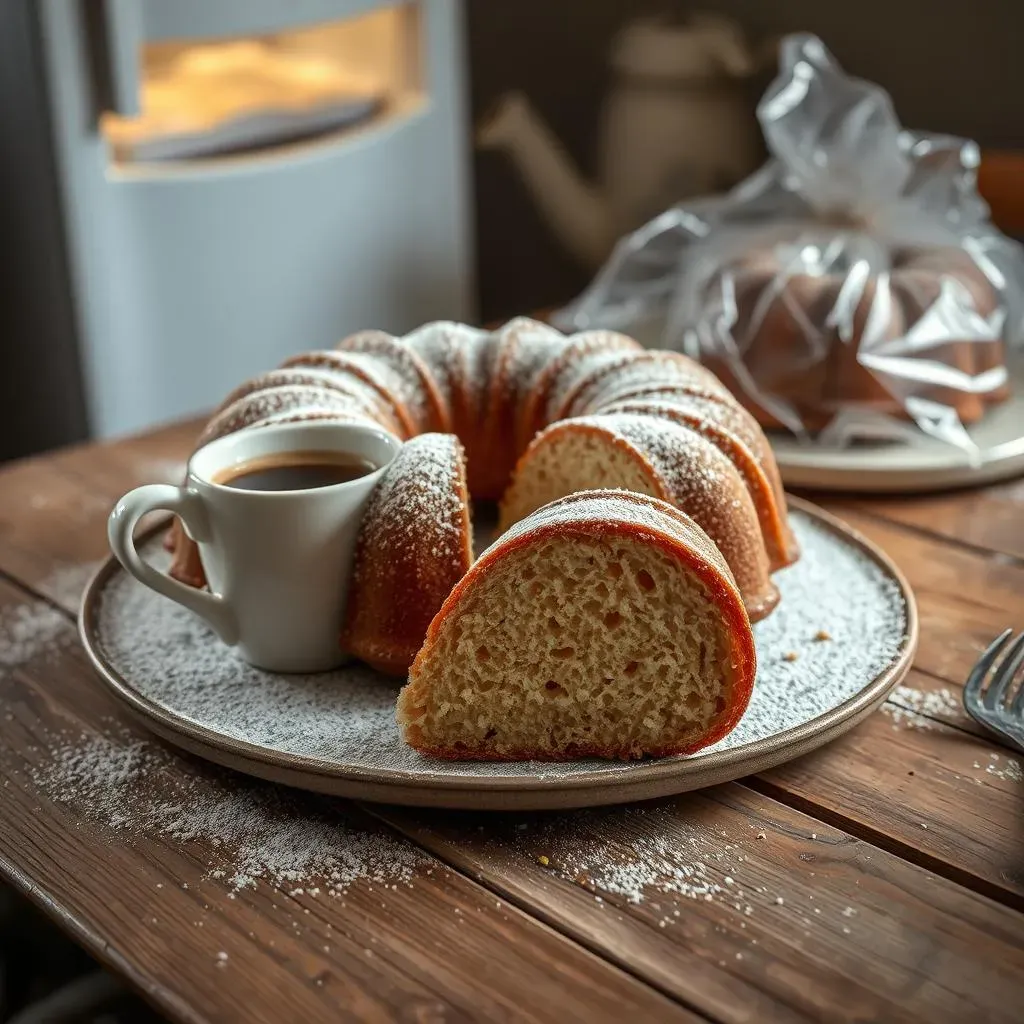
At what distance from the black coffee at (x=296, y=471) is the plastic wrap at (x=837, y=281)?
57 centimetres

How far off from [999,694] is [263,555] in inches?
20.9

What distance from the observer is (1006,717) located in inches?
37.2

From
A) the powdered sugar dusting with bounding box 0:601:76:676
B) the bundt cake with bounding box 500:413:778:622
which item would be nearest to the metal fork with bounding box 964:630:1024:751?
the bundt cake with bounding box 500:413:778:622

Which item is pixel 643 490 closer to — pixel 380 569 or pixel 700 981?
pixel 380 569

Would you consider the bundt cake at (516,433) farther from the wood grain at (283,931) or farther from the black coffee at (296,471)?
the wood grain at (283,931)

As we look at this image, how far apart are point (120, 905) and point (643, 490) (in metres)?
→ 0.48

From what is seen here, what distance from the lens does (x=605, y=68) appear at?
2.95m

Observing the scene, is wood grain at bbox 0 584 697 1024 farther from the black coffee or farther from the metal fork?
the metal fork

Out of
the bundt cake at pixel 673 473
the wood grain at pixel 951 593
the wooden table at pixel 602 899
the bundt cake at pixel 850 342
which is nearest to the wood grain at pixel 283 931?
the wooden table at pixel 602 899

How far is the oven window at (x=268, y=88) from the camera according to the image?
217 cm

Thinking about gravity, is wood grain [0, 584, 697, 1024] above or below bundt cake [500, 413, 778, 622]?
below

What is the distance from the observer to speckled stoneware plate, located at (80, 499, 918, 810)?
2.74 ft

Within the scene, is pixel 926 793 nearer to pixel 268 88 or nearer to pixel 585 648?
pixel 585 648

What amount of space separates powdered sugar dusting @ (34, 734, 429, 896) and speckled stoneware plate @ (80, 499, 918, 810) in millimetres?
22
